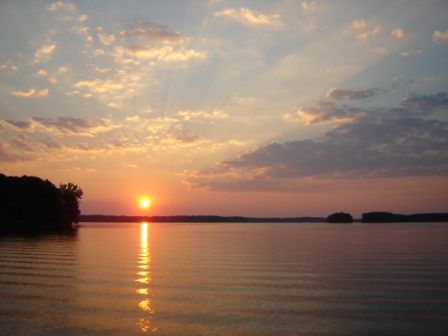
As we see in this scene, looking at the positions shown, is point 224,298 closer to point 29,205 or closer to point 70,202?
point 29,205

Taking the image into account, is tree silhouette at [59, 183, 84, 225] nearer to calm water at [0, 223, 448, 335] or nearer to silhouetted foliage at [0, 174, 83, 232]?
silhouetted foliage at [0, 174, 83, 232]

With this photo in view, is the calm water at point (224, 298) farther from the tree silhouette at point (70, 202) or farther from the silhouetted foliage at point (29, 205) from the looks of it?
the tree silhouette at point (70, 202)

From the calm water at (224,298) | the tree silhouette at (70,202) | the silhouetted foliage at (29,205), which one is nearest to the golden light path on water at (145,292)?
the calm water at (224,298)

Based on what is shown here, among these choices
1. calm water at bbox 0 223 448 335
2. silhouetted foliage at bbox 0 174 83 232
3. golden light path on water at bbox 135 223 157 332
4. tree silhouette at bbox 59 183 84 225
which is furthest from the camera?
tree silhouette at bbox 59 183 84 225

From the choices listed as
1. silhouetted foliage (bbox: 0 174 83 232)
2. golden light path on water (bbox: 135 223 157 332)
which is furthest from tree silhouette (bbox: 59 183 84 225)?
golden light path on water (bbox: 135 223 157 332)

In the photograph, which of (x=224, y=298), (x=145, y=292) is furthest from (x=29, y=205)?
(x=224, y=298)

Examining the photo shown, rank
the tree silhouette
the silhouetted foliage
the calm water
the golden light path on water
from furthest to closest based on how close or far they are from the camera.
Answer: the tree silhouette, the silhouetted foliage, the golden light path on water, the calm water

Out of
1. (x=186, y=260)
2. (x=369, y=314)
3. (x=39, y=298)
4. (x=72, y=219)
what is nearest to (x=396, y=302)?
(x=369, y=314)

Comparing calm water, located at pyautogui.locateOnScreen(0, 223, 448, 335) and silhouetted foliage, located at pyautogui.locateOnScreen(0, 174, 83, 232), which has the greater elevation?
silhouetted foliage, located at pyautogui.locateOnScreen(0, 174, 83, 232)

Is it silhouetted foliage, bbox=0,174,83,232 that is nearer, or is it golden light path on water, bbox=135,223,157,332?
golden light path on water, bbox=135,223,157,332

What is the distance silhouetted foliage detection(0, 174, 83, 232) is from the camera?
108250 millimetres

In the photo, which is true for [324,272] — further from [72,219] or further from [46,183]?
[72,219]

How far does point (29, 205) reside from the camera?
373 feet

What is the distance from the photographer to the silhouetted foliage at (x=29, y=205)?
10825cm
